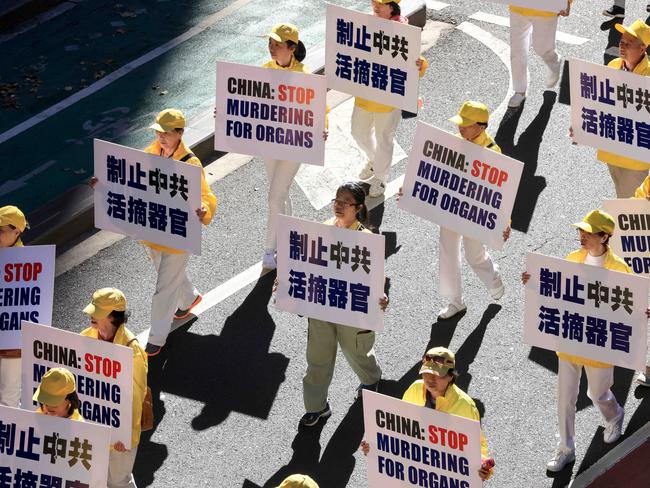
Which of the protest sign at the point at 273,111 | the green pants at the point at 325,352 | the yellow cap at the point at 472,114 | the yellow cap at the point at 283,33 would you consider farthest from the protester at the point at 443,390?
the yellow cap at the point at 283,33

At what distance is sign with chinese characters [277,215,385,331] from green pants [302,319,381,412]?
A: 274 millimetres

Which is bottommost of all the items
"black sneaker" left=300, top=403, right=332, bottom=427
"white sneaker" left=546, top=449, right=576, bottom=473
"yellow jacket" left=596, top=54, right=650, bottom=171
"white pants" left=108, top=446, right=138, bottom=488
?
"black sneaker" left=300, top=403, right=332, bottom=427

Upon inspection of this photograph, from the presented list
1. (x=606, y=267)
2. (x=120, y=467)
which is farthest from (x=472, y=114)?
(x=120, y=467)

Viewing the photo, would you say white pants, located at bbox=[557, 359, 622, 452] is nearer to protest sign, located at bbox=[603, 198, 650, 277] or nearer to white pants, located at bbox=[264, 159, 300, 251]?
protest sign, located at bbox=[603, 198, 650, 277]

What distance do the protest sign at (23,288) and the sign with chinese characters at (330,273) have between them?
5.86ft

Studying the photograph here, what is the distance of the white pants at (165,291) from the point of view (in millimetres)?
11617

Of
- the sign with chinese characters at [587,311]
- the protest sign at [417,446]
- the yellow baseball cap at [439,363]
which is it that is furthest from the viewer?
the sign with chinese characters at [587,311]

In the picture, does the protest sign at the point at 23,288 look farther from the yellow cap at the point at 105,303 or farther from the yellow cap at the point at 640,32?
the yellow cap at the point at 640,32

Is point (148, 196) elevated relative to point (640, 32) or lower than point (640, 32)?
lower

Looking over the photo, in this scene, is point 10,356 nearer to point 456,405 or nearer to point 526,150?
point 456,405

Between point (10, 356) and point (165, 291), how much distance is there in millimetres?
1623

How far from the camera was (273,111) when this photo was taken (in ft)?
40.4

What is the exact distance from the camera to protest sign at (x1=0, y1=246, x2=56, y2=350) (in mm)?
10438

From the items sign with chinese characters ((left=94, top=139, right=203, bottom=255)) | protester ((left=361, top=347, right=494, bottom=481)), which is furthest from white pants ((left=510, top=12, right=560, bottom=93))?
protester ((left=361, top=347, right=494, bottom=481))
